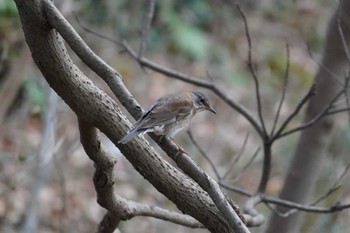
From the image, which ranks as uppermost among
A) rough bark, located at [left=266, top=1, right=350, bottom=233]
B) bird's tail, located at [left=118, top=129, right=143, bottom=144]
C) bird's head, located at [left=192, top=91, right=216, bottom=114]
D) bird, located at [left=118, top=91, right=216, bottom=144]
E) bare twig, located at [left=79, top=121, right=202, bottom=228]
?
rough bark, located at [left=266, top=1, right=350, bottom=233]

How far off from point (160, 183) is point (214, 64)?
8368 millimetres

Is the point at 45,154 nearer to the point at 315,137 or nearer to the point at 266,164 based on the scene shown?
the point at 315,137

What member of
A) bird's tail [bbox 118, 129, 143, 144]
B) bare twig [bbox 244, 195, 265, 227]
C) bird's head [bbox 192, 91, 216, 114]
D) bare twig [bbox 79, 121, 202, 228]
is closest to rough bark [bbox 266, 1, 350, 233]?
bare twig [bbox 244, 195, 265, 227]

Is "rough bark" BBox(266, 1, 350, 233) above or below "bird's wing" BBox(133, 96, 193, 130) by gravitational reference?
above

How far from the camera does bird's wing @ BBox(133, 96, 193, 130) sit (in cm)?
239

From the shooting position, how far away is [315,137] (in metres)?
3.85

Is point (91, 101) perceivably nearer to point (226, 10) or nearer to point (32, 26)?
point (32, 26)

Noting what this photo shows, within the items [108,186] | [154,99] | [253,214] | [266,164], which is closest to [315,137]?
[266,164]

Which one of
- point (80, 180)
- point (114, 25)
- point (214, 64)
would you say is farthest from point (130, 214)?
point (214, 64)

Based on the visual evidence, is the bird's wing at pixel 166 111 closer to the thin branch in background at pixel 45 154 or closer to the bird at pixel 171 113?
the bird at pixel 171 113

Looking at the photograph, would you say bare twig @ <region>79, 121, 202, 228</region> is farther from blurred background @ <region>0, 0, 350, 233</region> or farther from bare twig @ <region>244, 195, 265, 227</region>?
blurred background @ <region>0, 0, 350, 233</region>

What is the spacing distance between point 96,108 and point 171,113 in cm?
74

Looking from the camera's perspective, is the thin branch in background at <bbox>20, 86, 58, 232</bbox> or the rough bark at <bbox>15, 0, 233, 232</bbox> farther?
the thin branch in background at <bbox>20, 86, 58, 232</bbox>

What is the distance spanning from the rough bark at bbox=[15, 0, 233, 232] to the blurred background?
5.36ft
